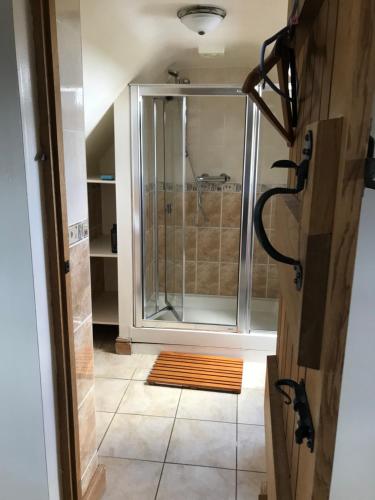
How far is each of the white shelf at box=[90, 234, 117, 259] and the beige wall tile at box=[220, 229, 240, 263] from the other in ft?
3.01

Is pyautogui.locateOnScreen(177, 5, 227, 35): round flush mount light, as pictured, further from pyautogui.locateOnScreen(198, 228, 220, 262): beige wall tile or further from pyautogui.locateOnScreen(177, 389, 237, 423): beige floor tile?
pyautogui.locateOnScreen(177, 389, 237, 423): beige floor tile

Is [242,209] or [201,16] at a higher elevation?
[201,16]

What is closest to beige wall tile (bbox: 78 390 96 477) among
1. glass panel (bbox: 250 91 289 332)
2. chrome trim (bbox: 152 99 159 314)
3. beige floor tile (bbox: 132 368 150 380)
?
beige floor tile (bbox: 132 368 150 380)

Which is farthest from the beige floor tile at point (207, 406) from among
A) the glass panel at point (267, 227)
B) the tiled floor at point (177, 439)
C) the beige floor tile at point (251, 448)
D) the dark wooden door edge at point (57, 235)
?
the dark wooden door edge at point (57, 235)

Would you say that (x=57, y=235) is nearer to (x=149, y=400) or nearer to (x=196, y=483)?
(x=196, y=483)

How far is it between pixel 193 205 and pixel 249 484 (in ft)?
6.88

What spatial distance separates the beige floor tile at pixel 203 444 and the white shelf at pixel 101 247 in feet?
3.88

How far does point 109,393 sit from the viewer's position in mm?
2387

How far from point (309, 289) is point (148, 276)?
2482mm

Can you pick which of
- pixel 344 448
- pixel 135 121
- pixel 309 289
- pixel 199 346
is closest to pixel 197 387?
pixel 199 346

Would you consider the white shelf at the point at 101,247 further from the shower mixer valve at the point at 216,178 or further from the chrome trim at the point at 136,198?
the shower mixer valve at the point at 216,178

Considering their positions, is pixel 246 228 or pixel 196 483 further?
pixel 246 228

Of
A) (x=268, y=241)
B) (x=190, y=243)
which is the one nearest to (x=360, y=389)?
(x=268, y=241)

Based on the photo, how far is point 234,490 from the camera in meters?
1.71
